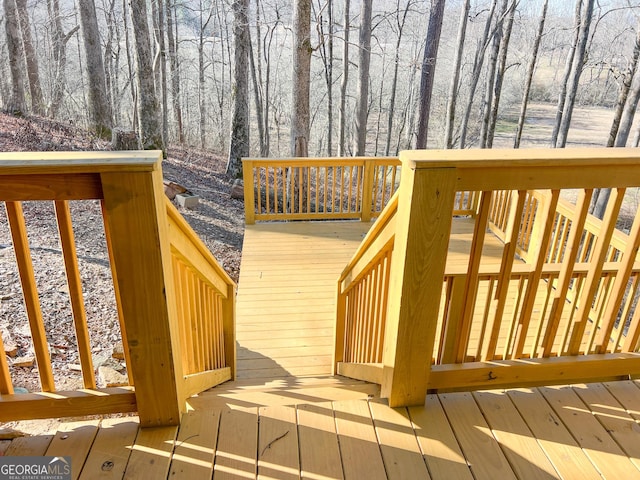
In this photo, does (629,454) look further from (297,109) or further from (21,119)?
(21,119)

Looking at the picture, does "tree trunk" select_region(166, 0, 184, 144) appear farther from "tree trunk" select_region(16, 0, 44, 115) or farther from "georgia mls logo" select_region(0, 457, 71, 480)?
"georgia mls logo" select_region(0, 457, 71, 480)

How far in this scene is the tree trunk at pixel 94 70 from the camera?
9820 mm

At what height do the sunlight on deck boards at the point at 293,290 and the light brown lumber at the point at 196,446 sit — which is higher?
the light brown lumber at the point at 196,446

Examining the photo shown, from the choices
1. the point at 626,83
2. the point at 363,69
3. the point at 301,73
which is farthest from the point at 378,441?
the point at 363,69

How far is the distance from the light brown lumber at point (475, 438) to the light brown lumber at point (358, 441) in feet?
1.18

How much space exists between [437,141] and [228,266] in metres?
20.5

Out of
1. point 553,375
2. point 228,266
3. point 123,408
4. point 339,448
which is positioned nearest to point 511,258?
point 553,375

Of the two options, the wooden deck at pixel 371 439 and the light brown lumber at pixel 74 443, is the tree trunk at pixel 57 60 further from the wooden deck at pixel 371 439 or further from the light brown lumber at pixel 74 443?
the wooden deck at pixel 371 439

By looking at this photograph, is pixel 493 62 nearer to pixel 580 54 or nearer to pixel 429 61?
pixel 580 54

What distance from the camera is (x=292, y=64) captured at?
27.7 feet

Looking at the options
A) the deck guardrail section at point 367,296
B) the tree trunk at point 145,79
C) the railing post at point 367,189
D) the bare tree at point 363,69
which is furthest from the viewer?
the bare tree at point 363,69

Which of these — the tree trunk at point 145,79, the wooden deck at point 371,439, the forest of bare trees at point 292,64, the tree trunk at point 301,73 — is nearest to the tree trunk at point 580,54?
the forest of bare trees at point 292,64

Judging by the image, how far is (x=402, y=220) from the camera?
1.69 metres

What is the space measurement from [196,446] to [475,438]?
1.14 m
